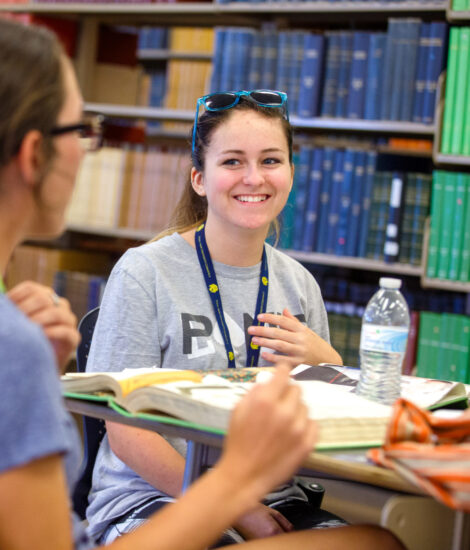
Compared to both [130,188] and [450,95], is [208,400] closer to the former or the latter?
[450,95]

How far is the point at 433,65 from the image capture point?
2.76m

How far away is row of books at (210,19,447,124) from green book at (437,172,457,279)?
0.24m

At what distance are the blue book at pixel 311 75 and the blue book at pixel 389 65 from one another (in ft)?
0.81

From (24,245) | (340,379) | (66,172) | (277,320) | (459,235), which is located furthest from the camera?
(24,245)

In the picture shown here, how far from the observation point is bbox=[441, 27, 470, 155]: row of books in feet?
8.82

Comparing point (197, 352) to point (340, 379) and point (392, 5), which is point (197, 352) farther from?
point (392, 5)

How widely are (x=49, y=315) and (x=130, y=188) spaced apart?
7.99 feet

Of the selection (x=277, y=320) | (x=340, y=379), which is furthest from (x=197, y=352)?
(x=340, y=379)

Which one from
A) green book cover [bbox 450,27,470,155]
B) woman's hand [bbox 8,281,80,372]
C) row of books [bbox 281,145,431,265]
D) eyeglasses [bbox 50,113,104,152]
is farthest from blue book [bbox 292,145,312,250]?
woman's hand [bbox 8,281,80,372]

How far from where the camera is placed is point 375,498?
0.94 meters

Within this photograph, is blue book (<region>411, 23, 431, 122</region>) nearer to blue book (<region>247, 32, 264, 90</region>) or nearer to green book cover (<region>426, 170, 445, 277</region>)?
green book cover (<region>426, 170, 445, 277</region>)

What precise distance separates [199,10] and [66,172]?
7.98 ft

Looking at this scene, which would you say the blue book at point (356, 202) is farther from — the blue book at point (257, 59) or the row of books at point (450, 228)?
the blue book at point (257, 59)

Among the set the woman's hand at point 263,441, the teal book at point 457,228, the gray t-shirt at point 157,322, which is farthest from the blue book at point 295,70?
the woman's hand at point 263,441
